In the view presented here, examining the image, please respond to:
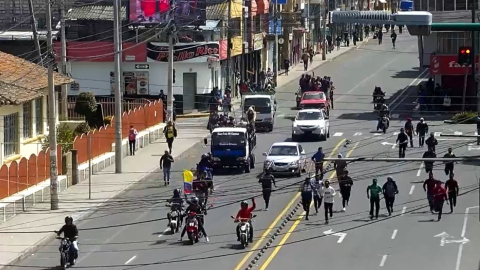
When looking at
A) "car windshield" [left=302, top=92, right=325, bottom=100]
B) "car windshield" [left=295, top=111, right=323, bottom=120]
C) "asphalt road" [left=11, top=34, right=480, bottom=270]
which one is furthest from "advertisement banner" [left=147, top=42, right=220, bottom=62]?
"asphalt road" [left=11, top=34, right=480, bottom=270]

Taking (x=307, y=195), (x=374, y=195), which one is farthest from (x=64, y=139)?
(x=374, y=195)

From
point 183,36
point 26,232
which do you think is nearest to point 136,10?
point 183,36

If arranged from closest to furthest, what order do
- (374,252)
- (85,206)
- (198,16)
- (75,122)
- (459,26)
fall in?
(459,26) → (374,252) → (85,206) → (75,122) → (198,16)

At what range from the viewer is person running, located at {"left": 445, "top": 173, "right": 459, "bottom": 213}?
34344mm

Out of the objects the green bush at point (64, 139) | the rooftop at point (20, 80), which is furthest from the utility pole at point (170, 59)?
the rooftop at point (20, 80)

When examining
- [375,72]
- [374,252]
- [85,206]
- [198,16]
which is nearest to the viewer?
[374,252]

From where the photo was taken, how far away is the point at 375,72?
277 feet

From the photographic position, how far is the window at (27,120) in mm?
43062

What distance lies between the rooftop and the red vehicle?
16.6 m

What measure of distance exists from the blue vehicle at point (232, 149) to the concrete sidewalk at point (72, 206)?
2365mm

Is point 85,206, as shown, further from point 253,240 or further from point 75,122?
point 75,122

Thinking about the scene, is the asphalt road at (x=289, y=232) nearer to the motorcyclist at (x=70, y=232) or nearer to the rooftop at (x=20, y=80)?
the motorcyclist at (x=70, y=232)

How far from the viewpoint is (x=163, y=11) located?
6284 centimetres

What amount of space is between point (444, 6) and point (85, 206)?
36.7m
